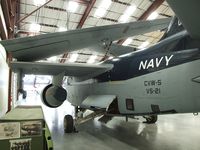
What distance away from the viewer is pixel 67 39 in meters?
4.87

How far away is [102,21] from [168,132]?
31.9 feet

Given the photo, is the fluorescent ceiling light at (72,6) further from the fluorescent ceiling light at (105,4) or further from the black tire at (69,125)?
the black tire at (69,125)

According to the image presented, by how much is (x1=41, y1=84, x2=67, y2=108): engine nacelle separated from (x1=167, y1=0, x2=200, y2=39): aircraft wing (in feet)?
12.8

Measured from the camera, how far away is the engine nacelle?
6.01 metres

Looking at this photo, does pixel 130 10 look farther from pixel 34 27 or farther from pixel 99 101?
pixel 99 101

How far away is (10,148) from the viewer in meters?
1.88

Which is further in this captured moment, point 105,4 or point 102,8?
point 102,8

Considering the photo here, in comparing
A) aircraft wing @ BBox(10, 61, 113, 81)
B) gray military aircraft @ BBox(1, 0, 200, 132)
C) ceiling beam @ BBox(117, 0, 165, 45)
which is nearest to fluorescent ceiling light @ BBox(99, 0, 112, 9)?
ceiling beam @ BBox(117, 0, 165, 45)

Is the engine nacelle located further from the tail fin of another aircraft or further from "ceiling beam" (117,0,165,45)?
"ceiling beam" (117,0,165,45)

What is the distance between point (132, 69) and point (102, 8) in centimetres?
910

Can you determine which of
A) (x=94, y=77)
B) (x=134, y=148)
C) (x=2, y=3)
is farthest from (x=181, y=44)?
(x=2, y=3)

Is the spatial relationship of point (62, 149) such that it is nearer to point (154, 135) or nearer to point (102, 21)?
point (154, 135)

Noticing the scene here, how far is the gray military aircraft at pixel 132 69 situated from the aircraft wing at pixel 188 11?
0.01 meters

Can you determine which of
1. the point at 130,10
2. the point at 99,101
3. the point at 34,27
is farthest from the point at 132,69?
the point at 34,27
